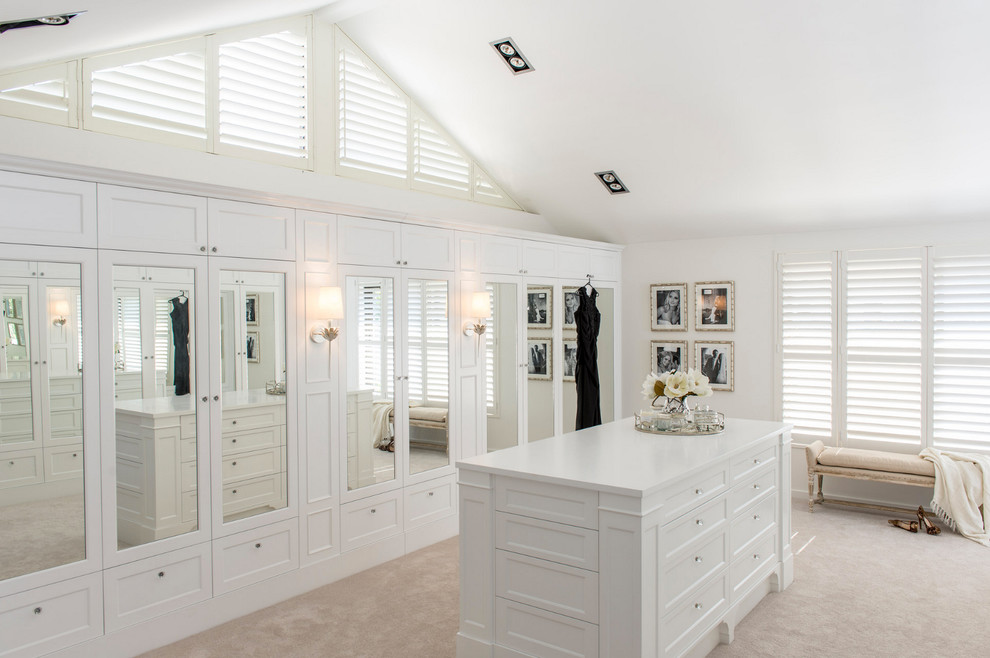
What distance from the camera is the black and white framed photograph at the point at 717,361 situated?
6785mm

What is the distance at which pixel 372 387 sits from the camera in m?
4.71

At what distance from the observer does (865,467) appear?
18.3 feet

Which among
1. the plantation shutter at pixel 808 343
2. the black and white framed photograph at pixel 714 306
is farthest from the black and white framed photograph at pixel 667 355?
the plantation shutter at pixel 808 343

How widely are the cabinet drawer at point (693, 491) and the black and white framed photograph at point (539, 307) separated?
2907 millimetres

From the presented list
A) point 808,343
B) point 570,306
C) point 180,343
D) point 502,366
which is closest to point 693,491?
point 180,343

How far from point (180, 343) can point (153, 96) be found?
1574 mm

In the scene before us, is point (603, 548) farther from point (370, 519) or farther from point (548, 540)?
point (370, 519)

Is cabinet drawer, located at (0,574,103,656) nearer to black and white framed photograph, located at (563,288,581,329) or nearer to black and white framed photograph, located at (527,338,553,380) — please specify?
black and white framed photograph, located at (527,338,553,380)

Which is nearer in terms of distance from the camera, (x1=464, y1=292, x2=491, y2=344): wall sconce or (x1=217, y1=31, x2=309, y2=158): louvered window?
(x1=217, y1=31, x2=309, y2=158): louvered window

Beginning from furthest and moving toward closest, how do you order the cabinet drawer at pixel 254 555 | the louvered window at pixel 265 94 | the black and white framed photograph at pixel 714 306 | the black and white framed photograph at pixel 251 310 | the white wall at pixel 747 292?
1. the black and white framed photograph at pixel 714 306
2. the white wall at pixel 747 292
3. the louvered window at pixel 265 94
4. the black and white framed photograph at pixel 251 310
5. the cabinet drawer at pixel 254 555

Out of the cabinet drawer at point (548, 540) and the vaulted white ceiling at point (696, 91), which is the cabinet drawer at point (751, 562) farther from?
A: the vaulted white ceiling at point (696, 91)

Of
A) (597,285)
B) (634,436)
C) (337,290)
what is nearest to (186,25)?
(337,290)

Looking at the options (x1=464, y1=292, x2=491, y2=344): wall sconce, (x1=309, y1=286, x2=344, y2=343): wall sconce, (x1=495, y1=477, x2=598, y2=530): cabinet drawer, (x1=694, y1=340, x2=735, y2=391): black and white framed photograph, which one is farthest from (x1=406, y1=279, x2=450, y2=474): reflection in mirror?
(x1=694, y1=340, x2=735, y2=391): black and white framed photograph

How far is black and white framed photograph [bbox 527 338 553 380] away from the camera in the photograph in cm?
615
